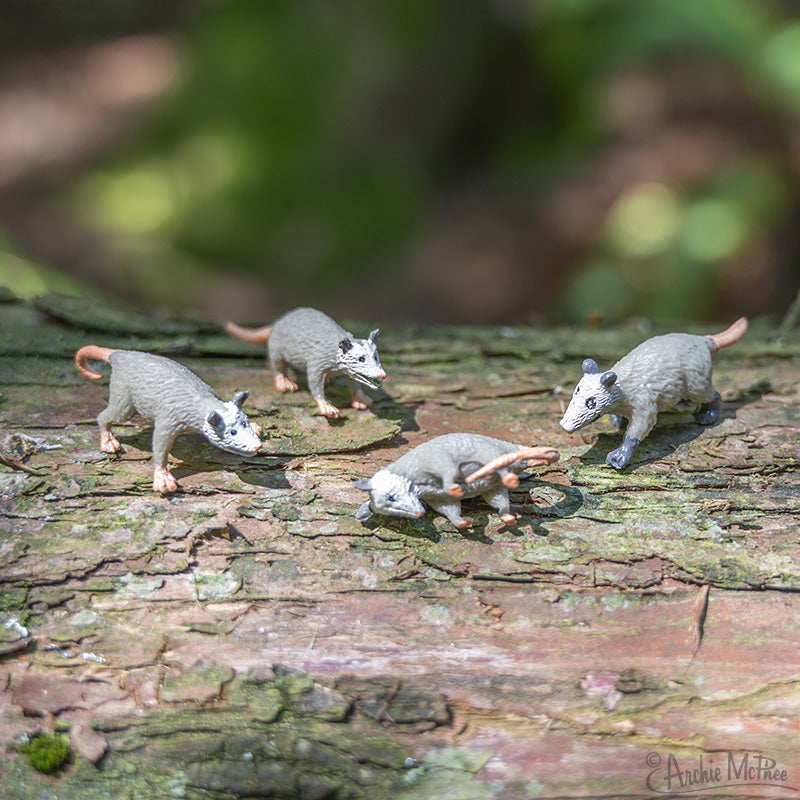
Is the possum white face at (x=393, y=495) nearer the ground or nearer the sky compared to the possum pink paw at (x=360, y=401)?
nearer the ground

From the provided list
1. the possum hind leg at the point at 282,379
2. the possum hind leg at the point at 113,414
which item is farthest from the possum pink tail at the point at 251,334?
the possum hind leg at the point at 113,414

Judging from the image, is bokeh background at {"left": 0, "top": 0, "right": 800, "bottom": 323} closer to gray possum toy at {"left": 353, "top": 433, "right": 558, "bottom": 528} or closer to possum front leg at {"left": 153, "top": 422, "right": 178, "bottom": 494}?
possum front leg at {"left": 153, "top": 422, "right": 178, "bottom": 494}

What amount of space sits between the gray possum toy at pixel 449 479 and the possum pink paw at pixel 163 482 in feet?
3.15

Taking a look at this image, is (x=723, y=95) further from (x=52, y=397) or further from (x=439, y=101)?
(x=52, y=397)

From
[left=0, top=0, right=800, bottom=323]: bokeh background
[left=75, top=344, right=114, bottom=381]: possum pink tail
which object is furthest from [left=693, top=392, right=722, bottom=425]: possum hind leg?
[left=0, top=0, right=800, bottom=323]: bokeh background

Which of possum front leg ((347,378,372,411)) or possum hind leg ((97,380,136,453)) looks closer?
possum hind leg ((97,380,136,453))

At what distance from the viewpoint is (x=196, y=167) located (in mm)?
9203

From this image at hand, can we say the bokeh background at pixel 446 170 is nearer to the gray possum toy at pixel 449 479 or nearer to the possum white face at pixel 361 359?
the possum white face at pixel 361 359

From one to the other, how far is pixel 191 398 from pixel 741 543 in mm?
2841

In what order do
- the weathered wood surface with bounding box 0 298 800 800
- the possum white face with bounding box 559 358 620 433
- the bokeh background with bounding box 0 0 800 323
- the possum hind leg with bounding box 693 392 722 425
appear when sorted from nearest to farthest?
the weathered wood surface with bounding box 0 298 800 800, the possum white face with bounding box 559 358 620 433, the possum hind leg with bounding box 693 392 722 425, the bokeh background with bounding box 0 0 800 323

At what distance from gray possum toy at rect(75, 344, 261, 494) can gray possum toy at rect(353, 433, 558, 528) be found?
72 cm

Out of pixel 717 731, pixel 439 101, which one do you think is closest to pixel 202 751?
pixel 717 731

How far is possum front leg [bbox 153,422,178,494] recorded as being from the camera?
368 centimetres

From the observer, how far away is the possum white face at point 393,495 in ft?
11.3
